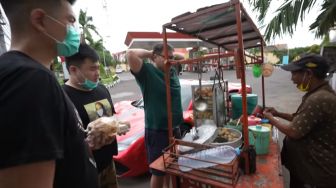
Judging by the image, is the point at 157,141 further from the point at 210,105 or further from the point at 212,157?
the point at 212,157

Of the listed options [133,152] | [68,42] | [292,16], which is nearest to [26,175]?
[68,42]

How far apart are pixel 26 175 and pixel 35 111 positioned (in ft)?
0.67

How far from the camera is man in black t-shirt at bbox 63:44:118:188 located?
193 cm

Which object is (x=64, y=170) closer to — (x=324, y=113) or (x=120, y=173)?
(x=324, y=113)

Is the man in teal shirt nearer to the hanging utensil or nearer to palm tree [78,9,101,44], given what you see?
the hanging utensil

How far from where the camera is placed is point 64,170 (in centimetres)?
87

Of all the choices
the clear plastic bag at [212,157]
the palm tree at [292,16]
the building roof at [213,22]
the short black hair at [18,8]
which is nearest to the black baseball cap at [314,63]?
the building roof at [213,22]

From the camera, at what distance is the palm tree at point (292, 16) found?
4.05 metres

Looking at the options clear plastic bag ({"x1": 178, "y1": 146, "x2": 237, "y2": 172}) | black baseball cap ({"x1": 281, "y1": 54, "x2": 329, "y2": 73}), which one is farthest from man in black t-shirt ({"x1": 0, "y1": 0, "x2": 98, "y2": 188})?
black baseball cap ({"x1": 281, "y1": 54, "x2": 329, "y2": 73})

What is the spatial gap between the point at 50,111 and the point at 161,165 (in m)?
1.15

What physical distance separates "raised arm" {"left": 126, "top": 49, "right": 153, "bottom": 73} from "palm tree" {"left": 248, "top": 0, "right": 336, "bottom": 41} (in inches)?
148

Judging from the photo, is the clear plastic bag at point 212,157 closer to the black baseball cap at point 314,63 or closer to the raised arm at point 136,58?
the black baseball cap at point 314,63

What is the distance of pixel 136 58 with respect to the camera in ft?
7.63

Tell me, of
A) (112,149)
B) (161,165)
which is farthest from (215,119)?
(112,149)
